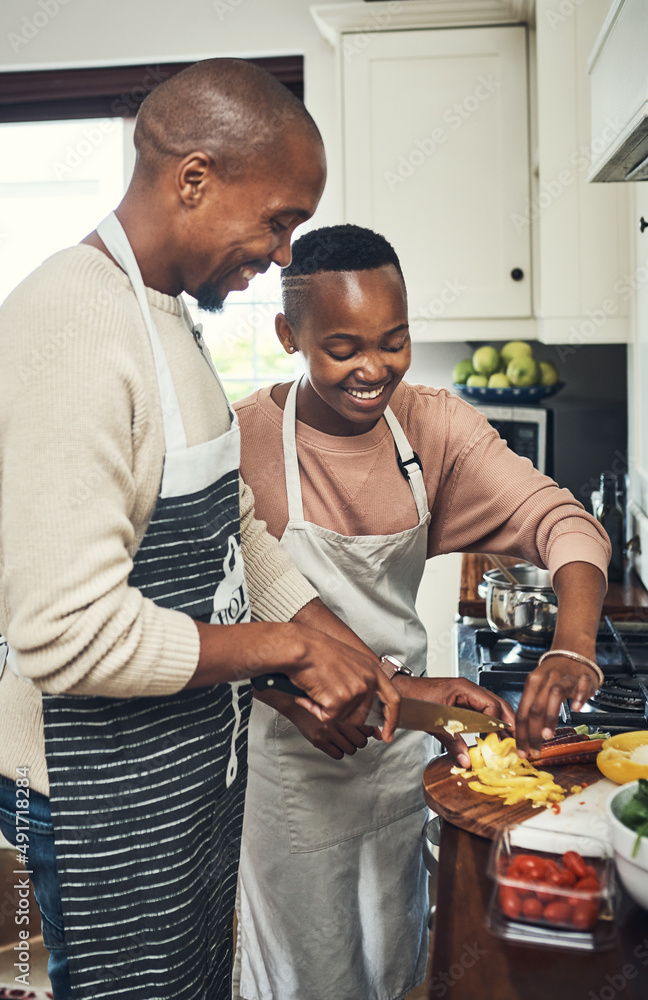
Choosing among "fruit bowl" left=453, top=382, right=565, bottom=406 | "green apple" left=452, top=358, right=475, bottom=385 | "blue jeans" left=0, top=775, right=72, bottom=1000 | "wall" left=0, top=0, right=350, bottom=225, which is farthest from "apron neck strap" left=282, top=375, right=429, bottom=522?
"wall" left=0, top=0, right=350, bottom=225

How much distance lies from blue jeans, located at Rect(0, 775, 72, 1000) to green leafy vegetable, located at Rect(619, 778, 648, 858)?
0.55 meters

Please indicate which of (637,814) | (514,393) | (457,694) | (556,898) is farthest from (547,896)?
(514,393)

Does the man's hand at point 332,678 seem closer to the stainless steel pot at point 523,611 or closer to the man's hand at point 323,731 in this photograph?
the man's hand at point 323,731

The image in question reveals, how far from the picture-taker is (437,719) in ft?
3.61

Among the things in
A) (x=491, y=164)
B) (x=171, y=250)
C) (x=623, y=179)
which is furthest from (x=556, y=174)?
(x=171, y=250)

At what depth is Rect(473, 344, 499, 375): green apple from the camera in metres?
2.82

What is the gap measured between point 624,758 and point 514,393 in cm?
184

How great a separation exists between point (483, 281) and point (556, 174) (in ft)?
1.36

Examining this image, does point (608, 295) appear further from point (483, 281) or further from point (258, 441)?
point (258, 441)

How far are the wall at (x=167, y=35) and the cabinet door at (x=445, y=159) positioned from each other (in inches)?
8.2

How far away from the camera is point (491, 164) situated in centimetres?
264

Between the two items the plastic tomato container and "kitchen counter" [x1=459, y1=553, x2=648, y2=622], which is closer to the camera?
the plastic tomato container

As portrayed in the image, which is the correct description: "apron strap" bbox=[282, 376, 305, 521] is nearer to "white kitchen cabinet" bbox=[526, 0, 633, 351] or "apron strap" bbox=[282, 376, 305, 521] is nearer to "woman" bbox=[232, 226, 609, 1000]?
"woman" bbox=[232, 226, 609, 1000]

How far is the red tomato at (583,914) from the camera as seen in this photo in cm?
76
